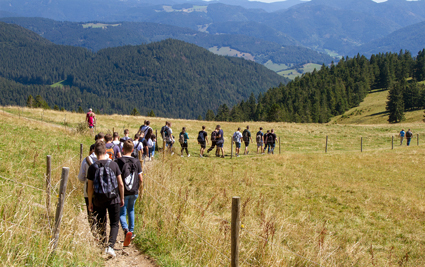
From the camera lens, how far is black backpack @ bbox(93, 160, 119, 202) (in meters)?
4.92

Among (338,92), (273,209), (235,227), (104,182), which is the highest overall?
(338,92)

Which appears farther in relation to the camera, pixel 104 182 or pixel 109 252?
pixel 109 252

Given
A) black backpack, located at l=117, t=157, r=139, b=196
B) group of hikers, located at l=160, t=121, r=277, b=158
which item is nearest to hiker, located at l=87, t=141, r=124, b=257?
black backpack, located at l=117, t=157, r=139, b=196

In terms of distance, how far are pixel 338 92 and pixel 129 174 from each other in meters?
99.0

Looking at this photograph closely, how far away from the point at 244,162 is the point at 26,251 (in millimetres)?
13729

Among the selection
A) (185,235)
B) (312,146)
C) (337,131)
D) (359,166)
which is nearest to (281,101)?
(337,131)

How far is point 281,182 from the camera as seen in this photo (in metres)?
13.2

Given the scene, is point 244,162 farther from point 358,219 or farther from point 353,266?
point 353,266

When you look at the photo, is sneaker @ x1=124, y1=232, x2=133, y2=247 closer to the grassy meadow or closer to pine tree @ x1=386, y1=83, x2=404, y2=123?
the grassy meadow

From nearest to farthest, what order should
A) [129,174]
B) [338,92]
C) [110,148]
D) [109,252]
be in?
[109,252] → [129,174] → [110,148] → [338,92]

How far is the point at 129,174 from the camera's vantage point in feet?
18.7

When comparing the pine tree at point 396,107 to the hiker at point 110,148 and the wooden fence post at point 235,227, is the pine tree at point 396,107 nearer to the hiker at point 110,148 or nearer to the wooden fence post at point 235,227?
A: the hiker at point 110,148

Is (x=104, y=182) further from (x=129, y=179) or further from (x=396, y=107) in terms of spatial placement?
(x=396, y=107)

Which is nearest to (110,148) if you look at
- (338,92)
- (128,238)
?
(128,238)
